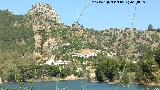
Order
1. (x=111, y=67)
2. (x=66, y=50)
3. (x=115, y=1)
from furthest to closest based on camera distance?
(x=111, y=67) → (x=66, y=50) → (x=115, y=1)

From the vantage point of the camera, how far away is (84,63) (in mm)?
6414

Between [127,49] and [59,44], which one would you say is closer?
[127,49]

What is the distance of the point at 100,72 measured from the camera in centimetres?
14900

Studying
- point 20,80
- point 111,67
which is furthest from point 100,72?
point 20,80

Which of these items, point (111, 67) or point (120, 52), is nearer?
point (120, 52)

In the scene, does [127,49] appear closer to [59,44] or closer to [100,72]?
[59,44]

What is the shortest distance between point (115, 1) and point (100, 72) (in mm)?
144009

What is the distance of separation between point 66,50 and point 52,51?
0.38 meters

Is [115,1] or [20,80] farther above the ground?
[115,1]

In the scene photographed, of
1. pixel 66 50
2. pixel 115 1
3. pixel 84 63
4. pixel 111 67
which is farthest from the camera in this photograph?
pixel 111 67

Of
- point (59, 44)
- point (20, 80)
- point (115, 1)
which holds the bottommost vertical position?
point (20, 80)

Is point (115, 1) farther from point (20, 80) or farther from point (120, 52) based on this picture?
point (20, 80)

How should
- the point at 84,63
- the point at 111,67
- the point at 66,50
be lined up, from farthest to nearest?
the point at 111,67 < the point at 84,63 < the point at 66,50

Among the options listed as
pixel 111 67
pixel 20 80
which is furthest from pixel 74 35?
pixel 111 67
